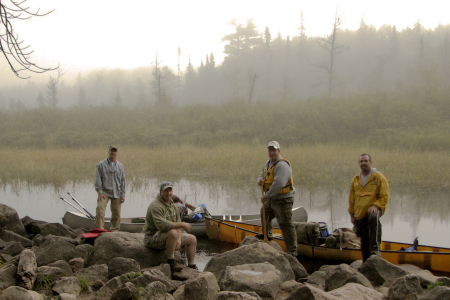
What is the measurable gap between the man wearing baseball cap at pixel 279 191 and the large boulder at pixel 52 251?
11.1 ft

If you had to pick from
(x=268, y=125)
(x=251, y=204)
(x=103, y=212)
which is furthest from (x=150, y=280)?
(x=268, y=125)

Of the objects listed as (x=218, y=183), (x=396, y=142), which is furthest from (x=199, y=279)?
(x=396, y=142)

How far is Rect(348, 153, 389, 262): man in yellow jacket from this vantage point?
6199 millimetres

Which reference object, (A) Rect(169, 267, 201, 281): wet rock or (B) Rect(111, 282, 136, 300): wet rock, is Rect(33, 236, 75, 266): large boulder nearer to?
(A) Rect(169, 267, 201, 281): wet rock

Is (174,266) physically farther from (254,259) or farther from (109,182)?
(109,182)

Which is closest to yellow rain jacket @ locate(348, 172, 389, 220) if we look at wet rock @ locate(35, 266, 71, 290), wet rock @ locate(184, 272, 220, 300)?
wet rock @ locate(184, 272, 220, 300)

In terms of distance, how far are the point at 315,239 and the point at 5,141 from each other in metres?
38.3

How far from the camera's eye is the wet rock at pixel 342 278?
18.5 feet

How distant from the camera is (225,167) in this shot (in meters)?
19.6

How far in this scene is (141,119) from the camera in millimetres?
44594

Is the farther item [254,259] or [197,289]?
[254,259]

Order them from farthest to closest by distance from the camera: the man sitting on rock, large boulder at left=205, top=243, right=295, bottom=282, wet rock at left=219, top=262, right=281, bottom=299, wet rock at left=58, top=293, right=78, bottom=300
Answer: large boulder at left=205, top=243, right=295, bottom=282
the man sitting on rock
wet rock at left=219, top=262, right=281, bottom=299
wet rock at left=58, top=293, right=78, bottom=300

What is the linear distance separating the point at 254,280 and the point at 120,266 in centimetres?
192

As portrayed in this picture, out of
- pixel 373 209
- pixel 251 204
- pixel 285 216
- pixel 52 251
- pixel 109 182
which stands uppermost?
pixel 109 182
